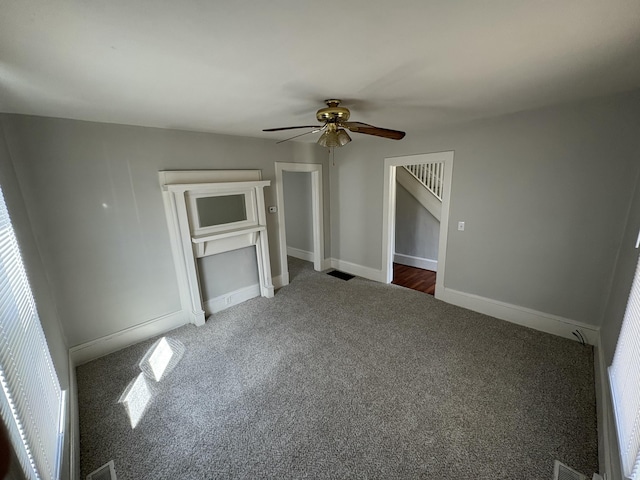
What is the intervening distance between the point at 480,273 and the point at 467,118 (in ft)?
6.12

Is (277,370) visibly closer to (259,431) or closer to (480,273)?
(259,431)

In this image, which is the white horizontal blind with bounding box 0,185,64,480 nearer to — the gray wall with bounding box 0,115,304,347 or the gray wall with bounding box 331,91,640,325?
the gray wall with bounding box 0,115,304,347

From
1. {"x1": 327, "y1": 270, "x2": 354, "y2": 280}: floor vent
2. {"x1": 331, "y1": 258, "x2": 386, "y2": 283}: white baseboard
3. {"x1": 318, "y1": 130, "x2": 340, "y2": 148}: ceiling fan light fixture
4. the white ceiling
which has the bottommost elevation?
{"x1": 327, "y1": 270, "x2": 354, "y2": 280}: floor vent

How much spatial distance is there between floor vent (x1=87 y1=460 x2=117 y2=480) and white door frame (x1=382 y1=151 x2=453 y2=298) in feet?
12.1

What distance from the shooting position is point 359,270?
4.62m

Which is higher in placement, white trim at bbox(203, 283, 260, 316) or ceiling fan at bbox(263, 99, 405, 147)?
ceiling fan at bbox(263, 99, 405, 147)

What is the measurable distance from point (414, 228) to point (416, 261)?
687mm

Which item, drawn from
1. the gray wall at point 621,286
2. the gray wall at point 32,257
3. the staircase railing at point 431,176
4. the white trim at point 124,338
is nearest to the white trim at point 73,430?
the gray wall at point 32,257

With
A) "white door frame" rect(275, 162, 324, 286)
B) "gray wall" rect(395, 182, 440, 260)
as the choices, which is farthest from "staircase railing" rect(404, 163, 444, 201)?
"white door frame" rect(275, 162, 324, 286)

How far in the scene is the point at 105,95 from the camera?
5.88 feet

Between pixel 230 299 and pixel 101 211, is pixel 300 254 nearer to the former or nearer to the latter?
pixel 230 299

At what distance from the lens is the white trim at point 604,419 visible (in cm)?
137

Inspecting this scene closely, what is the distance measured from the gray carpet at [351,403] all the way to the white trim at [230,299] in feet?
1.16

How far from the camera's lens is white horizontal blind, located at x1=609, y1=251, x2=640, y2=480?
1072 millimetres
